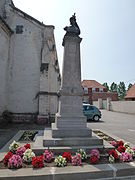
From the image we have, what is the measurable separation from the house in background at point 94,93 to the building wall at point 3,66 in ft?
114

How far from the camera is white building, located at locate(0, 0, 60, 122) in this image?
36.9ft

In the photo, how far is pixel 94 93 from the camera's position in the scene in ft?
154

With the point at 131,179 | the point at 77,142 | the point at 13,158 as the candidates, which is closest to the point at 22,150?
the point at 13,158

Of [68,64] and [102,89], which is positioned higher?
[102,89]

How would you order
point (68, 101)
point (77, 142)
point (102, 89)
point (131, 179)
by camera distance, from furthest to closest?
point (102, 89) < point (68, 101) < point (77, 142) < point (131, 179)

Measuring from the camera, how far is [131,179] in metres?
3.53

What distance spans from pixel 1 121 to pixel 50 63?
5.21 m

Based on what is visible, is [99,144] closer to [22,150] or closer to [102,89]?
[22,150]

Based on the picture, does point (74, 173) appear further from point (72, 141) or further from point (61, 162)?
point (72, 141)

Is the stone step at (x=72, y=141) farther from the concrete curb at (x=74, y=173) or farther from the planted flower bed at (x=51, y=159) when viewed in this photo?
the concrete curb at (x=74, y=173)

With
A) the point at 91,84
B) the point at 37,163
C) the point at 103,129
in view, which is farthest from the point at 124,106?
the point at 91,84

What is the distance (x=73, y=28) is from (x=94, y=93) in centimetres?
4158

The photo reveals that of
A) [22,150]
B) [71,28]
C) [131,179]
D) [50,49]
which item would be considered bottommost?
[131,179]

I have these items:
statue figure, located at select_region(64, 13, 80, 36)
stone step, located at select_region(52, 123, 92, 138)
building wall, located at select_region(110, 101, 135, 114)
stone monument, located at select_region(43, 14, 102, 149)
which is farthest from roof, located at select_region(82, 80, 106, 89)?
stone step, located at select_region(52, 123, 92, 138)
